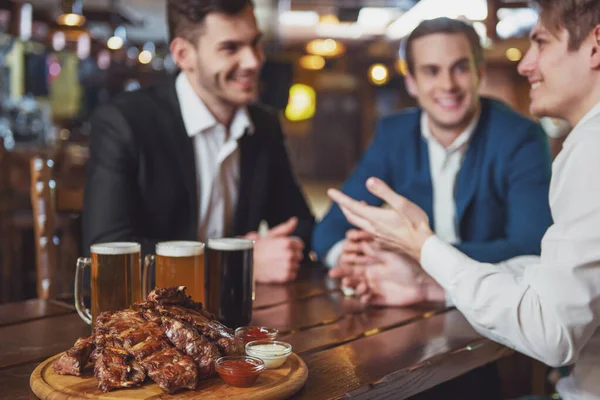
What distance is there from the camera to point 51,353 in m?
1.26

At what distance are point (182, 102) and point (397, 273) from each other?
3.46 feet

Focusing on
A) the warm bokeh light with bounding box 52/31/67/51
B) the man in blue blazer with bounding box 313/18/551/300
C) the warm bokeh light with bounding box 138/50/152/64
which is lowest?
the man in blue blazer with bounding box 313/18/551/300

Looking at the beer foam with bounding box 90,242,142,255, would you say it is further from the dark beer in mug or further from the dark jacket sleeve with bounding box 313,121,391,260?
the dark jacket sleeve with bounding box 313,121,391,260

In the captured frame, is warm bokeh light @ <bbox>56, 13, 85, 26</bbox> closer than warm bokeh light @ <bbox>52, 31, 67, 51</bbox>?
Yes

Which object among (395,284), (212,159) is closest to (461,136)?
(395,284)

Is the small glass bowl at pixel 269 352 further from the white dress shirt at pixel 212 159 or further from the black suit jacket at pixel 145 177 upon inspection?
the white dress shirt at pixel 212 159

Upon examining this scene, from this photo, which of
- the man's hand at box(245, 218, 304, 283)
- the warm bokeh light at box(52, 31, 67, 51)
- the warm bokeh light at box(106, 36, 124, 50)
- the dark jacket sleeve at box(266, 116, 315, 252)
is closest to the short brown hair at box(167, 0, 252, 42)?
the dark jacket sleeve at box(266, 116, 315, 252)

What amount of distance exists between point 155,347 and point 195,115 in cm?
141

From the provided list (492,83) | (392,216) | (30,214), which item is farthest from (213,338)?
(492,83)

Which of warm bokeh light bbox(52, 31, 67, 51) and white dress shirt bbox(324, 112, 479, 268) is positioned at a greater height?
warm bokeh light bbox(52, 31, 67, 51)

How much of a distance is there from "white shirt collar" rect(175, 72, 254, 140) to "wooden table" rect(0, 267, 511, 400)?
0.72m

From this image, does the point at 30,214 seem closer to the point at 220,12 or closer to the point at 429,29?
the point at 220,12

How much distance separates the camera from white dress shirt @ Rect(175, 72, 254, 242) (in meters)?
2.29

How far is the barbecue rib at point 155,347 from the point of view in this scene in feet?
3.10
